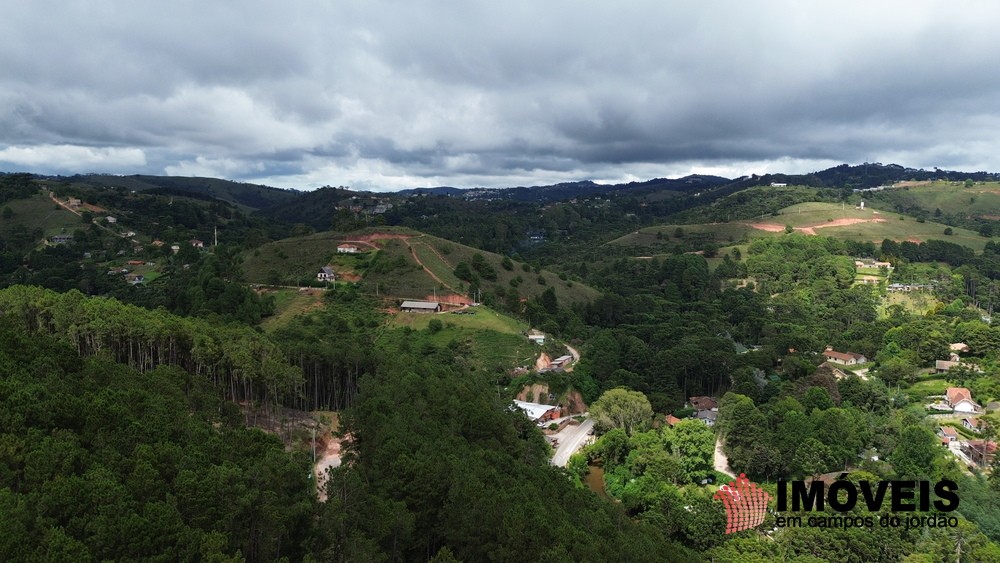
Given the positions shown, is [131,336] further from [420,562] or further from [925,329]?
[925,329]

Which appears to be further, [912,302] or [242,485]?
[912,302]

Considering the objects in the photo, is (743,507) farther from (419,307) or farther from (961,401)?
(419,307)

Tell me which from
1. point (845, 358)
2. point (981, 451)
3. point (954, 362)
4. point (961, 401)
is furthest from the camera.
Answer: point (845, 358)

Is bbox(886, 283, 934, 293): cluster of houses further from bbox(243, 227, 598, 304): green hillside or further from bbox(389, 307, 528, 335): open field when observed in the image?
bbox(389, 307, 528, 335): open field

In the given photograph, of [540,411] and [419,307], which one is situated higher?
[419,307]

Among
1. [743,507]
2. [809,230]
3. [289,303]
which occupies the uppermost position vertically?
[809,230]


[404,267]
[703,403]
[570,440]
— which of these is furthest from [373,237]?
[703,403]

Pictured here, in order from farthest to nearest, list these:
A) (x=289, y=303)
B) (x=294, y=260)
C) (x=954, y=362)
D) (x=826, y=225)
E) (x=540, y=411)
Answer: (x=826, y=225), (x=294, y=260), (x=289, y=303), (x=954, y=362), (x=540, y=411)

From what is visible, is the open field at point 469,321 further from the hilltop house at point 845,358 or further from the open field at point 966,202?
the open field at point 966,202
